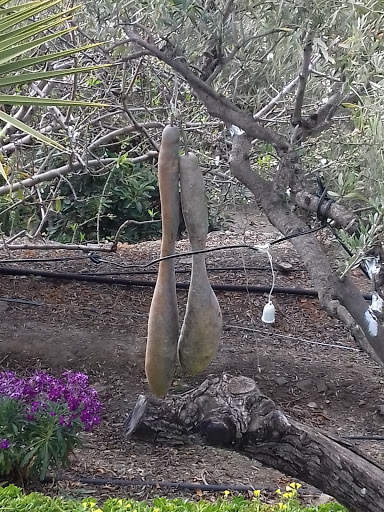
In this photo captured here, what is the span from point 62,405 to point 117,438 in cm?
68

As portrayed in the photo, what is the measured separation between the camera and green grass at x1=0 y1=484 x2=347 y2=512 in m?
2.76

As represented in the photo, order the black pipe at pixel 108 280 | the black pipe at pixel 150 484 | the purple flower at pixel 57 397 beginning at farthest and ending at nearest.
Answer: the black pipe at pixel 108 280 → the black pipe at pixel 150 484 → the purple flower at pixel 57 397

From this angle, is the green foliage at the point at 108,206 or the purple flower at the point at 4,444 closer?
the purple flower at the point at 4,444

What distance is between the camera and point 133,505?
2.86 metres

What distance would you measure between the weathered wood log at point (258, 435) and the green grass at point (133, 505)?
898 mm

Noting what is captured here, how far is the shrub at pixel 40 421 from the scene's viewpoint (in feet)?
9.32

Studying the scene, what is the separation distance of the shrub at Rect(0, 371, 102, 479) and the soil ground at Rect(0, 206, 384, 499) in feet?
1.04

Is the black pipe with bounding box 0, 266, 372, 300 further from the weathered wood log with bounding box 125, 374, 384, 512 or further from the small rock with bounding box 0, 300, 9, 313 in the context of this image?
the weathered wood log with bounding box 125, 374, 384, 512

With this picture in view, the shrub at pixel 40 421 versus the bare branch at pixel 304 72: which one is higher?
the bare branch at pixel 304 72

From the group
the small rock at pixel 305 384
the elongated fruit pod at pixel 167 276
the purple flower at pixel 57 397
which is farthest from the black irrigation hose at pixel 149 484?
the elongated fruit pod at pixel 167 276

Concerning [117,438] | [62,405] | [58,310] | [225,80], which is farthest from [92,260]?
[225,80]

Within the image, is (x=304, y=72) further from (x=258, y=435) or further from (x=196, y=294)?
(x=258, y=435)

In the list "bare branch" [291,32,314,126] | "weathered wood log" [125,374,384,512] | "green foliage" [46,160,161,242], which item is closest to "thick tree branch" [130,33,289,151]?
"bare branch" [291,32,314,126]

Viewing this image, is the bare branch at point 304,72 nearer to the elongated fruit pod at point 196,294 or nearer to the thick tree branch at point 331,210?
the thick tree branch at point 331,210
